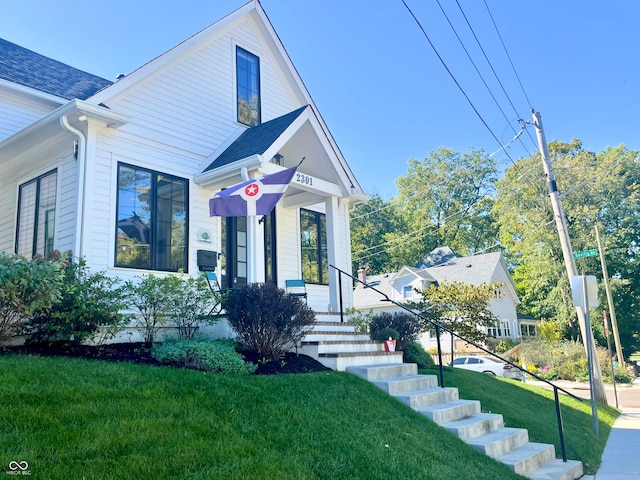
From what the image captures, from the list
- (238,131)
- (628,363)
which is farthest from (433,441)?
(628,363)

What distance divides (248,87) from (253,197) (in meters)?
4.84

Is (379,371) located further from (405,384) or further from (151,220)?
(151,220)

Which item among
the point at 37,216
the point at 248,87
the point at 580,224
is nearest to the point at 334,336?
the point at 37,216

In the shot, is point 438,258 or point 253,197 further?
point 438,258

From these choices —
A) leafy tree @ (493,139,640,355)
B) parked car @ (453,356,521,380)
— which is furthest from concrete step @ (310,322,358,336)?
leafy tree @ (493,139,640,355)

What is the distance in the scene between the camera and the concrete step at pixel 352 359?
760 cm

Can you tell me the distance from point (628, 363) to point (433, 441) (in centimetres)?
3398

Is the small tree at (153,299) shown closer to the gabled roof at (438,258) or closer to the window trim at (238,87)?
the window trim at (238,87)

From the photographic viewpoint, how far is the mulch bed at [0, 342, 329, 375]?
6.44 metres

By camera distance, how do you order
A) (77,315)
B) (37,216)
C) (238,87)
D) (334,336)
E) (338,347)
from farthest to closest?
(238,87) → (37,216) → (334,336) → (338,347) → (77,315)

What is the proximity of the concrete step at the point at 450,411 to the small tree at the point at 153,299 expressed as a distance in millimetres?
3907

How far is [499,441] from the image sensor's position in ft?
21.6

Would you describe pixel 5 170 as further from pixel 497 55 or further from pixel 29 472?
pixel 497 55

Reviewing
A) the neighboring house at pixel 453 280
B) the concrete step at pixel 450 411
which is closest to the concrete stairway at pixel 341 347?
the concrete step at pixel 450 411
